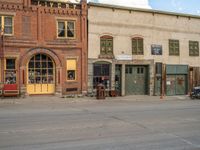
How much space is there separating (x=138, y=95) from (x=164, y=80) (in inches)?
125

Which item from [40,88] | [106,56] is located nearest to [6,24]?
[40,88]

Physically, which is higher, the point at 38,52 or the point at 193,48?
the point at 193,48

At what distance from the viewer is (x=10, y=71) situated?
24.5 meters

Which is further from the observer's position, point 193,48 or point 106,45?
point 193,48

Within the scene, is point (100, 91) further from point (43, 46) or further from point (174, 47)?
point (174, 47)

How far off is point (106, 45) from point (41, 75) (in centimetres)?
607

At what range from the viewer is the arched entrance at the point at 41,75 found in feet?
83.1

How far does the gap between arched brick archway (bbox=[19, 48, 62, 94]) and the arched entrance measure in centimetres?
18

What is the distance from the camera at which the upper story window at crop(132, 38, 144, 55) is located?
28.8 metres

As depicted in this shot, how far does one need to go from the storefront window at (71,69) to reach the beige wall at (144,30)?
1.64 meters

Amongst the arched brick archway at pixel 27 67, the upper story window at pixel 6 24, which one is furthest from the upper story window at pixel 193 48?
the upper story window at pixel 6 24

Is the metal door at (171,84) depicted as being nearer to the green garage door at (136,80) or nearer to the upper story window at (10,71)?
the green garage door at (136,80)

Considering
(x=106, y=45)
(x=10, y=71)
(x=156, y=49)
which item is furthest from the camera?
(x=156, y=49)

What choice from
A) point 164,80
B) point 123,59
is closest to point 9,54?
point 123,59
